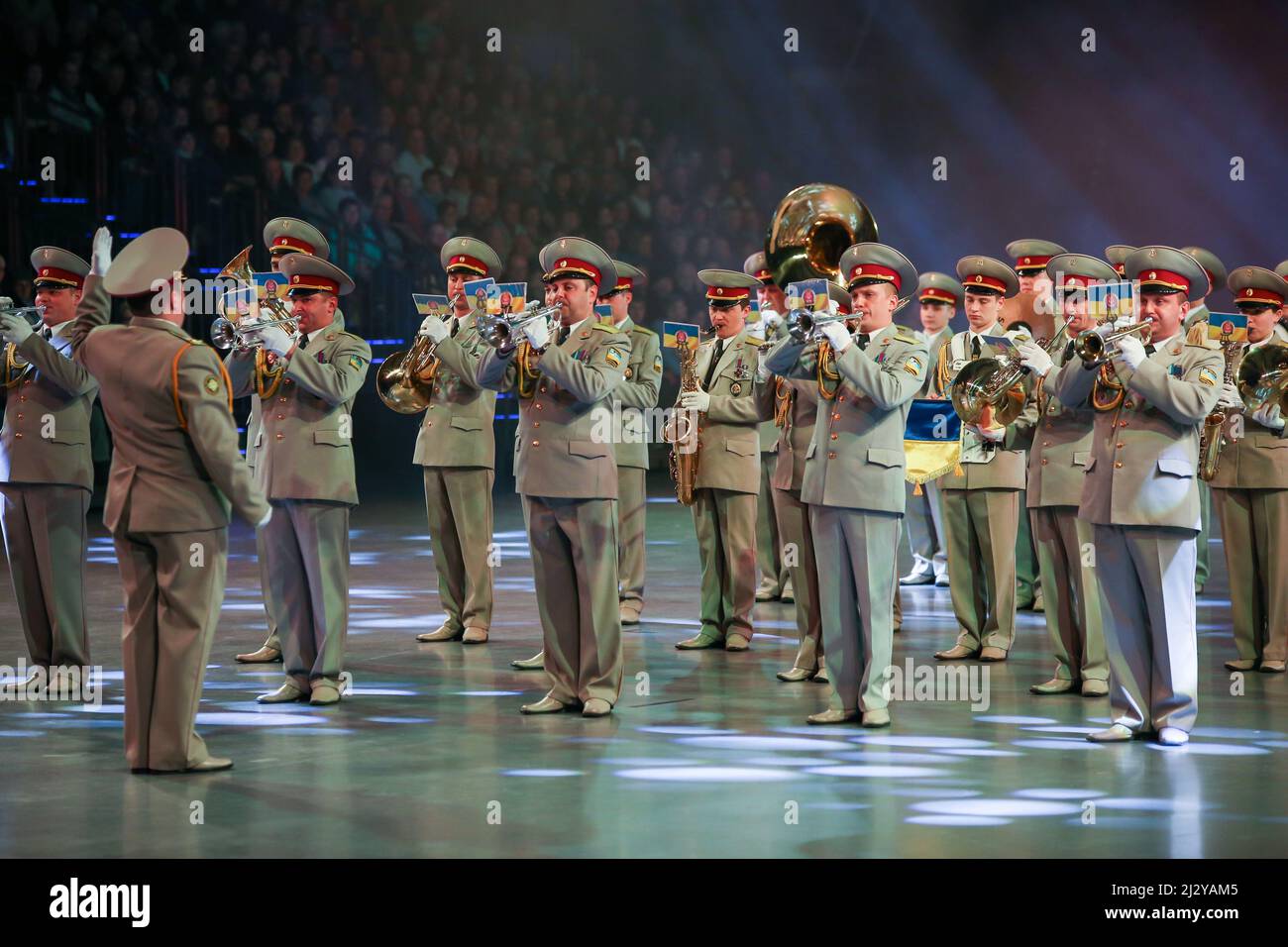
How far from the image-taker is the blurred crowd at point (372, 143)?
14.1 m

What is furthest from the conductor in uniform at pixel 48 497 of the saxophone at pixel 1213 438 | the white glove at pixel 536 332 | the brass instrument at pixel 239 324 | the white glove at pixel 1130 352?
the saxophone at pixel 1213 438

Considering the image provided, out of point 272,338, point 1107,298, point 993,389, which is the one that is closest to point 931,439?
point 993,389

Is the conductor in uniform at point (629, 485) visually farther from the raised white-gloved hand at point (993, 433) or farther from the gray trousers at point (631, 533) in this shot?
the raised white-gloved hand at point (993, 433)

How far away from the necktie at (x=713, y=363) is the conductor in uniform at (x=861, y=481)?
2.08m

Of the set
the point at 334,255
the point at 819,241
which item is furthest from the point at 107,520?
the point at 334,255

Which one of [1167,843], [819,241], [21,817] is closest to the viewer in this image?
[1167,843]

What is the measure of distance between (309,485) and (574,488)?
3.53ft

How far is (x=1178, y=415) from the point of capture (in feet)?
17.4

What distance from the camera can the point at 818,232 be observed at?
6859 mm

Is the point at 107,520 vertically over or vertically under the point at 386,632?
over

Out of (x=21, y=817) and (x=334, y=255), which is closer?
(x=21, y=817)

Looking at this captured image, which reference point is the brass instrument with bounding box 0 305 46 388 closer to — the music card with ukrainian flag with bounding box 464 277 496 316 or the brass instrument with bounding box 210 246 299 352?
the brass instrument with bounding box 210 246 299 352
